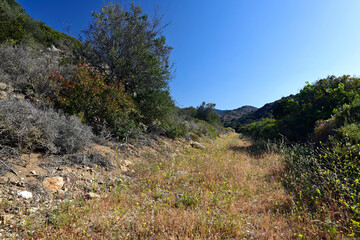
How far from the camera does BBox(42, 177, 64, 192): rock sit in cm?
272

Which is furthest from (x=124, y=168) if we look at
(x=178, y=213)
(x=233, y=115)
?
(x=233, y=115)

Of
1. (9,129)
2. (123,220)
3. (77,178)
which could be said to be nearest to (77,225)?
(123,220)

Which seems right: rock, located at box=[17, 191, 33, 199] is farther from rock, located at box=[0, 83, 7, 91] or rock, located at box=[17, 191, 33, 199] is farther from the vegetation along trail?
rock, located at box=[0, 83, 7, 91]

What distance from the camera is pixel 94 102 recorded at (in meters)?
5.67

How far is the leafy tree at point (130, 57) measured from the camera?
7.91 m

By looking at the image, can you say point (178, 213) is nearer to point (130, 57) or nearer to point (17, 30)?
point (130, 57)

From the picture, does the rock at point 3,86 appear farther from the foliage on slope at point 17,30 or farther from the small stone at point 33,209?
the foliage on slope at point 17,30

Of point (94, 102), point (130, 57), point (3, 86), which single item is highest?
point (130, 57)

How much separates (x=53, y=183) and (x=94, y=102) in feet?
11.4

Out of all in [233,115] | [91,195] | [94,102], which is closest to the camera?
[91,195]

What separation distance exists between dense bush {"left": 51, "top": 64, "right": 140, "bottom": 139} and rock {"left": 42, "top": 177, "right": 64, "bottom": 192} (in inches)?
110

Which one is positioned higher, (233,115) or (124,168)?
(233,115)

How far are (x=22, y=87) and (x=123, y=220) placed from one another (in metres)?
6.20

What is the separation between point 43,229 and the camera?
1.92 m
